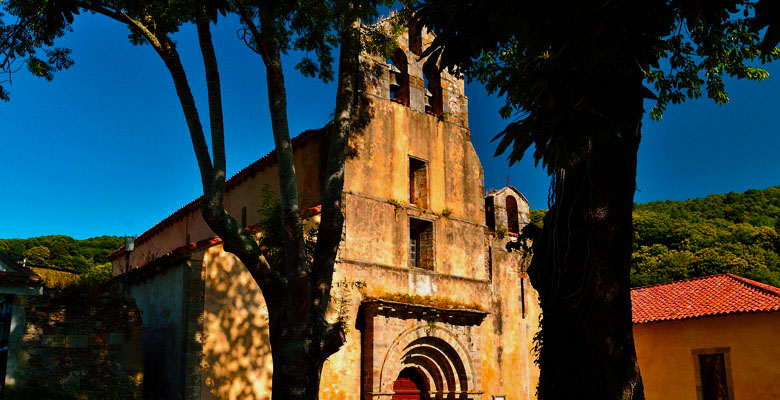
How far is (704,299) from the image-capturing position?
1986 centimetres

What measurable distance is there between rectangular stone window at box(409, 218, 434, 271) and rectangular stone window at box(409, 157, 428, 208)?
551 millimetres

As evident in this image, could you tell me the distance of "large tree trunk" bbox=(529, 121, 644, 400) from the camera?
475cm

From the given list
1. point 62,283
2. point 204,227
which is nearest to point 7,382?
point 62,283

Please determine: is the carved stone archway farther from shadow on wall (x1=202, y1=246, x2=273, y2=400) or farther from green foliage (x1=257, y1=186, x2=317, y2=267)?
green foliage (x1=257, y1=186, x2=317, y2=267)

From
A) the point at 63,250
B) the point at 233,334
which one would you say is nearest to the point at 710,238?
the point at 233,334

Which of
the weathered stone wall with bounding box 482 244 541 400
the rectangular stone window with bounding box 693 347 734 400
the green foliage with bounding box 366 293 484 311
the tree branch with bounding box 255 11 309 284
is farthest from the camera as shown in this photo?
the weathered stone wall with bounding box 482 244 541 400

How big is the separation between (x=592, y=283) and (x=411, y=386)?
13.4 meters

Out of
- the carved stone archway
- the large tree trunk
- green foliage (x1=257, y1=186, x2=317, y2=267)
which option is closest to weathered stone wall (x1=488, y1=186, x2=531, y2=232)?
the carved stone archway

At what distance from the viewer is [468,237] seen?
63.3ft

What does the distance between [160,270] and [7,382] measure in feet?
14.2

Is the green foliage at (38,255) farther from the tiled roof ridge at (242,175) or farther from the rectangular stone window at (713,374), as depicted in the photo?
the rectangular stone window at (713,374)

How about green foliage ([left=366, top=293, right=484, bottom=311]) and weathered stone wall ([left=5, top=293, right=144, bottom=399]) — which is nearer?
weathered stone wall ([left=5, top=293, right=144, bottom=399])

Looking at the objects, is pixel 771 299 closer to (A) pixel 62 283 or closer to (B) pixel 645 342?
(B) pixel 645 342

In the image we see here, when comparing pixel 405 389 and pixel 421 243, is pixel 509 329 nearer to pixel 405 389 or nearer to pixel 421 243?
pixel 421 243
